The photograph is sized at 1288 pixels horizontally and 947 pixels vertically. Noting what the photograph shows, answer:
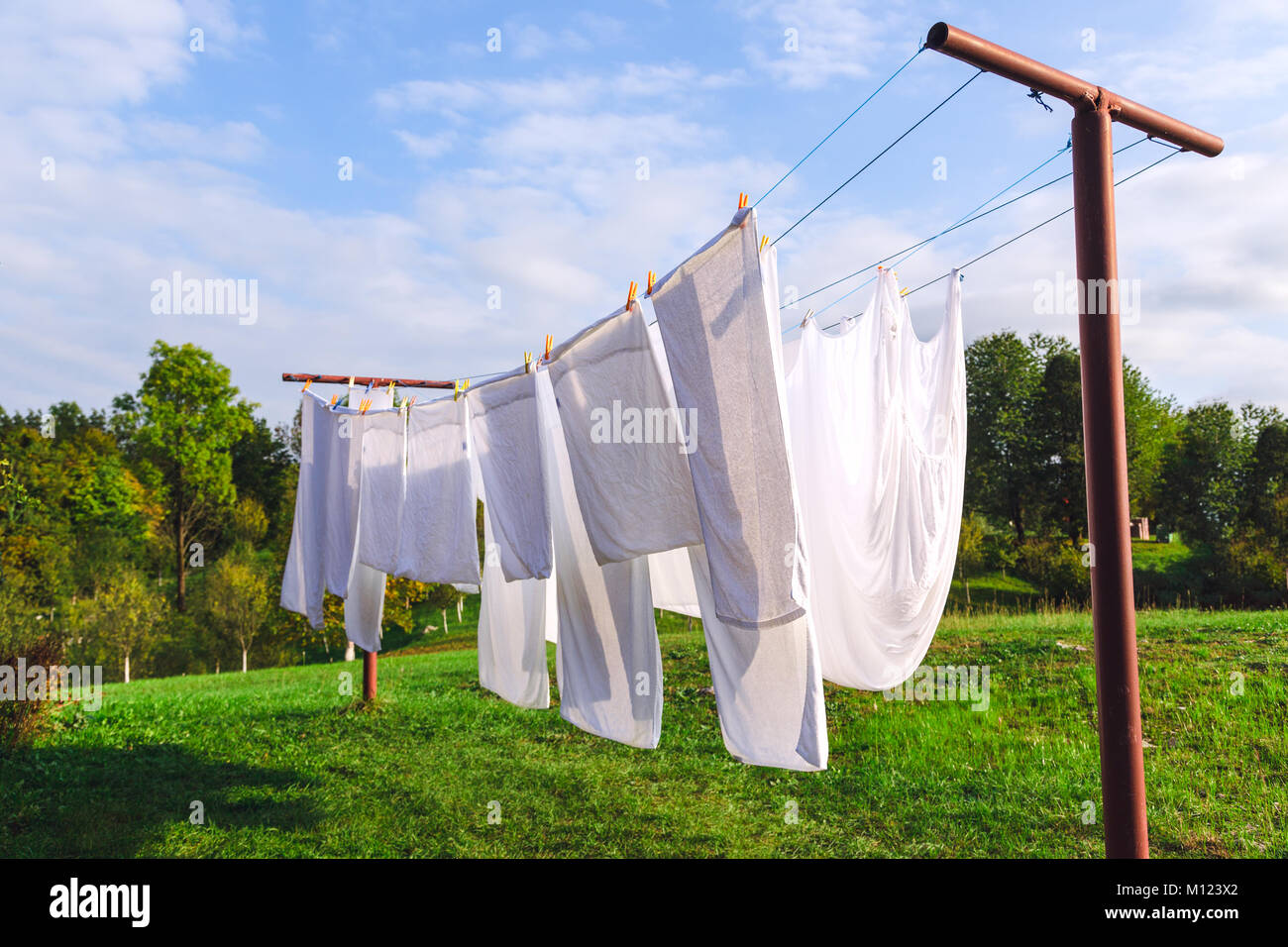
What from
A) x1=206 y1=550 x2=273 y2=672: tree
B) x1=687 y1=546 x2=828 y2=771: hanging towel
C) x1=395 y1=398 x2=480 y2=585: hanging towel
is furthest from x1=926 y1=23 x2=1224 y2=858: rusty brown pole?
x1=206 y1=550 x2=273 y2=672: tree

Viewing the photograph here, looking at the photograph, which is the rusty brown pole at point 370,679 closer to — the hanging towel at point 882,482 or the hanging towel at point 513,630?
the hanging towel at point 513,630

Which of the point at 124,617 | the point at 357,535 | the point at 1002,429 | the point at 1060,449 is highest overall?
the point at 1002,429

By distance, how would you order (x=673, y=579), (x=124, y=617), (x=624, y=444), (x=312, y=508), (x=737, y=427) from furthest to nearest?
(x=124, y=617) → (x=312, y=508) → (x=673, y=579) → (x=624, y=444) → (x=737, y=427)

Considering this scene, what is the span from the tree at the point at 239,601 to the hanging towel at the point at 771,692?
2142cm

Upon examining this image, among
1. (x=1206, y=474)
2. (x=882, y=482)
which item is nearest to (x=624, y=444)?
(x=882, y=482)

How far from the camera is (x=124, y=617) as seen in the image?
66.5ft

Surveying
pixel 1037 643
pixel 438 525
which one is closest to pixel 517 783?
pixel 438 525

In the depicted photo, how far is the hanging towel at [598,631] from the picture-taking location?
14.0ft

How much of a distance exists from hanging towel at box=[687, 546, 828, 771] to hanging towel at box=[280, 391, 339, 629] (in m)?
4.98

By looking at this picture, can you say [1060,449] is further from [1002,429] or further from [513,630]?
[513,630]

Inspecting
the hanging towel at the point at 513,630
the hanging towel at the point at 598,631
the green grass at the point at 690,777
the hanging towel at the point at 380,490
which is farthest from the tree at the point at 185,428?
the hanging towel at the point at 598,631

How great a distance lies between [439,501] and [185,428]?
77.5 feet
